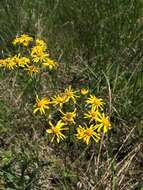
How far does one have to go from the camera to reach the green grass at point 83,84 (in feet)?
7.04

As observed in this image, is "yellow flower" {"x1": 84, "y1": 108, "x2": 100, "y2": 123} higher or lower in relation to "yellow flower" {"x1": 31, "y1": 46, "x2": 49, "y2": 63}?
lower

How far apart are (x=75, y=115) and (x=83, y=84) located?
1.66 feet

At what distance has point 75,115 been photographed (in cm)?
212

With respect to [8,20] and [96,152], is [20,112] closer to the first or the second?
[96,152]

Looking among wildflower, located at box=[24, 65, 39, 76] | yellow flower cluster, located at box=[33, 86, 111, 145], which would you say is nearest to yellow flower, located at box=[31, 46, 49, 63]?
wildflower, located at box=[24, 65, 39, 76]

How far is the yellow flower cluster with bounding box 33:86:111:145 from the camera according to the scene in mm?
2018

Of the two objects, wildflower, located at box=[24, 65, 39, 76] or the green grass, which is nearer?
the green grass

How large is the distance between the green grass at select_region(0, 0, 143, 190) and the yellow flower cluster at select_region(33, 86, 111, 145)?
3.4 inches

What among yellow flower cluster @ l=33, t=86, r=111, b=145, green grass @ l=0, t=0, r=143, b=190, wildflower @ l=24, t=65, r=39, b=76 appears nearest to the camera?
yellow flower cluster @ l=33, t=86, r=111, b=145

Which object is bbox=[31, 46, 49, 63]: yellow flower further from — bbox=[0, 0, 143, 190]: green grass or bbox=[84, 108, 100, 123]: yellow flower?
bbox=[84, 108, 100, 123]: yellow flower

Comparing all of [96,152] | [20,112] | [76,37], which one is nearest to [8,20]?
[76,37]

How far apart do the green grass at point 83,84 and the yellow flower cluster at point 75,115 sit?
9cm

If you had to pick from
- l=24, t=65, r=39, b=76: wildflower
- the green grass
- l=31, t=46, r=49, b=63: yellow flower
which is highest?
l=31, t=46, r=49, b=63: yellow flower

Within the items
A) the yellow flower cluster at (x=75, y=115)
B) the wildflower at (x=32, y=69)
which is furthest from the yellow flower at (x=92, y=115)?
the wildflower at (x=32, y=69)
